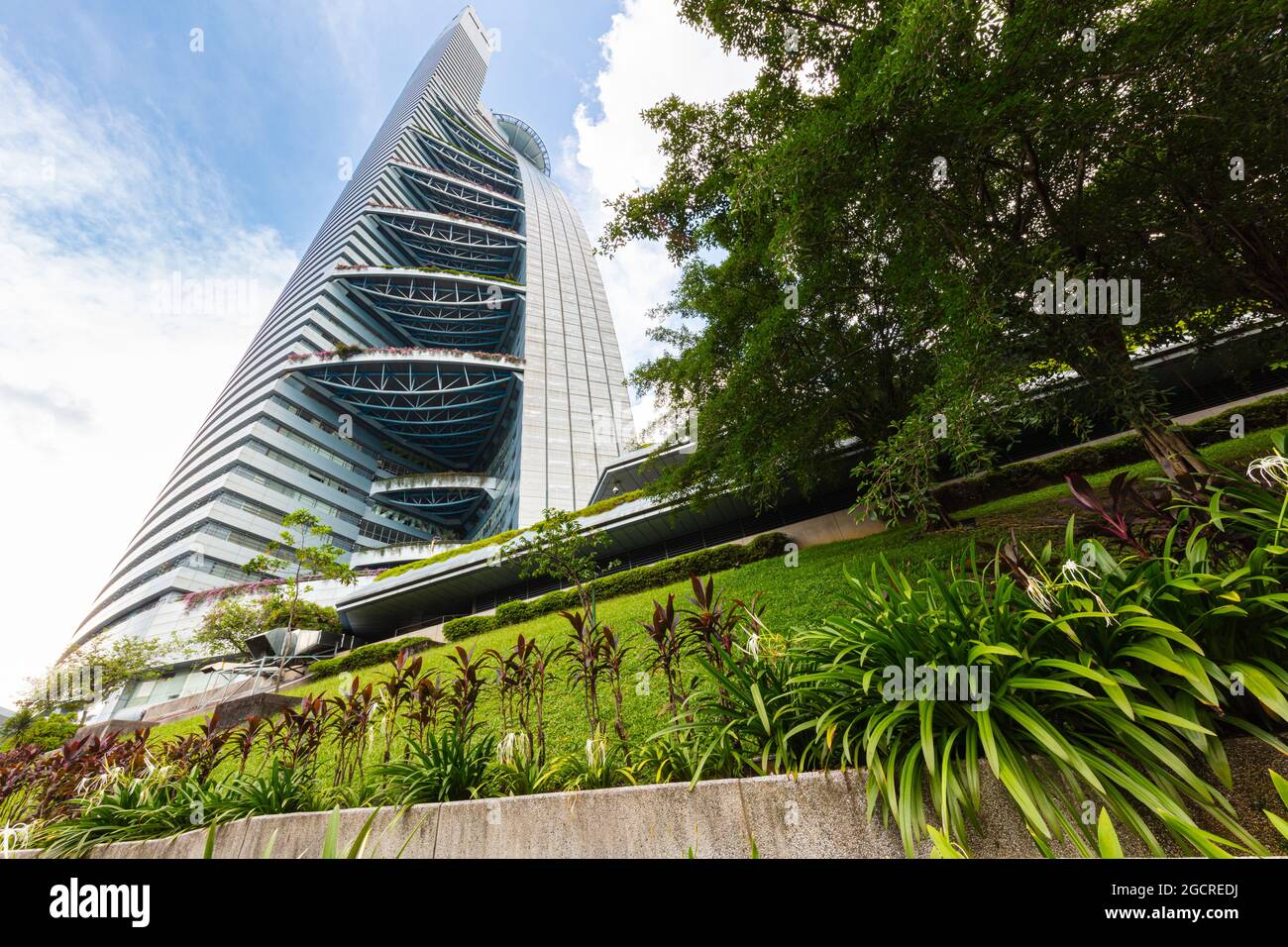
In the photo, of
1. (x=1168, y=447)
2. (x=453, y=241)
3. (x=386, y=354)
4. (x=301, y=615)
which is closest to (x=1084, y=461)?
(x=1168, y=447)

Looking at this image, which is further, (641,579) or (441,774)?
(641,579)

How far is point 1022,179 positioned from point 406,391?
62492 mm

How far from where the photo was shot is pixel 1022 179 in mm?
7082

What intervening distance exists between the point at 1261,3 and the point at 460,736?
10.1m

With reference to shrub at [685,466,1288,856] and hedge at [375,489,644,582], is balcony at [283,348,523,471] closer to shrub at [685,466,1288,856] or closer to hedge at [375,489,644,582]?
hedge at [375,489,644,582]

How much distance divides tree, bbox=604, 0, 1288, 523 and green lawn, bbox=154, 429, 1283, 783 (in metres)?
2.15

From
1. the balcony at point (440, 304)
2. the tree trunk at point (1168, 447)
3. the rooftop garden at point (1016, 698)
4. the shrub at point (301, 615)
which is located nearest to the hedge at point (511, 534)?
the shrub at point (301, 615)

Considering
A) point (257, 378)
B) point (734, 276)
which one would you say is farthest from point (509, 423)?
point (734, 276)

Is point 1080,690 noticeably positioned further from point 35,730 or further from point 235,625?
point 35,730

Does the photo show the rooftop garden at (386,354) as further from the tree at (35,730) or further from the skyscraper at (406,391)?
the tree at (35,730)

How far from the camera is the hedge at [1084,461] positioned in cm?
1265

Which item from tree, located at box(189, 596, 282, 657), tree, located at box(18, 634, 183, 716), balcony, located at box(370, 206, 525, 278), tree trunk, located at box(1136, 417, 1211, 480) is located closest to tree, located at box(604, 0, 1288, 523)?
tree trunk, located at box(1136, 417, 1211, 480)

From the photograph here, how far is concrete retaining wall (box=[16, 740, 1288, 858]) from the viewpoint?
204 cm
